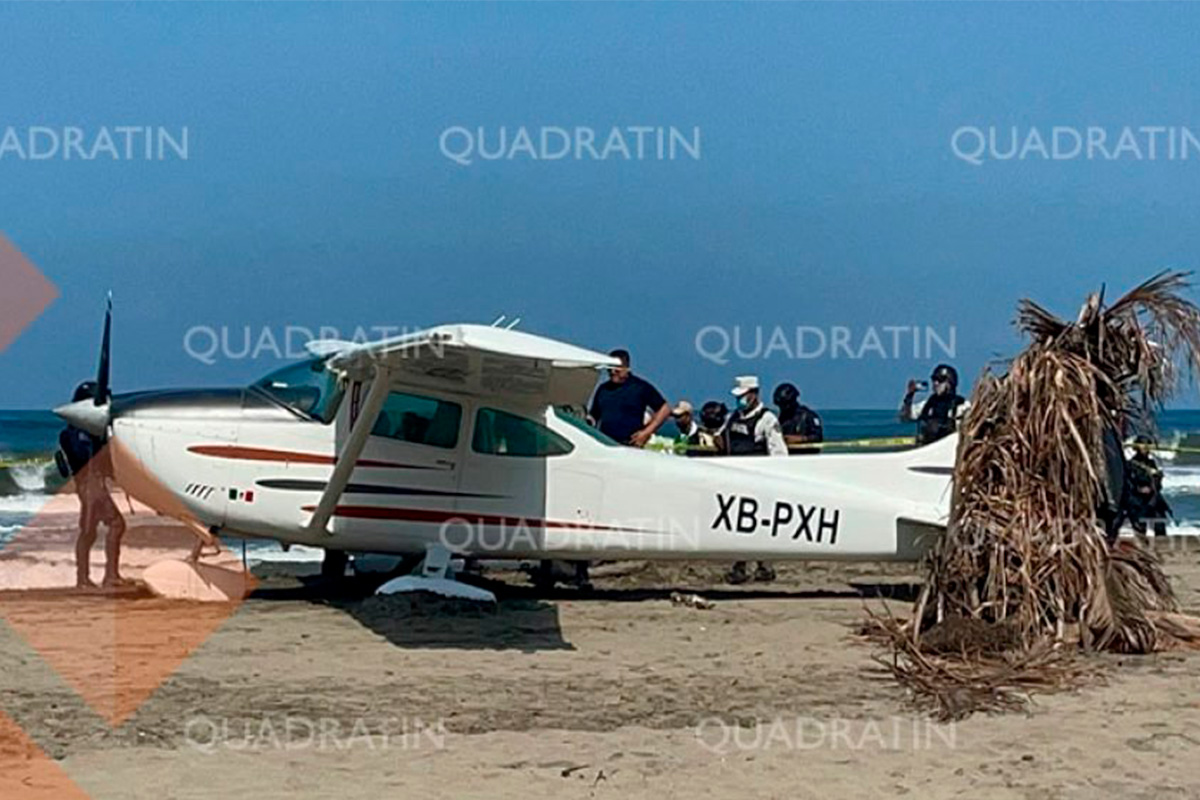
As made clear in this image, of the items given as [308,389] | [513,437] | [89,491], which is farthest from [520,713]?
[89,491]

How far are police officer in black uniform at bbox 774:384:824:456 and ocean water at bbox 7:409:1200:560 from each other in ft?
10.5

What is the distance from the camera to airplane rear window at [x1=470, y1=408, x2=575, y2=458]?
10.4 meters

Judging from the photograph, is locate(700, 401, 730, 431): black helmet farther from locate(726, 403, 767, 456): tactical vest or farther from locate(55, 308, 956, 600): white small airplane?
locate(55, 308, 956, 600): white small airplane

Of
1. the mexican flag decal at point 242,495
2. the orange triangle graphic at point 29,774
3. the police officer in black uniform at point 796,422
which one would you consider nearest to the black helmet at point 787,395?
the police officer in black uniform at point 796,422

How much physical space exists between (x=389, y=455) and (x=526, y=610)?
1512 millimetres

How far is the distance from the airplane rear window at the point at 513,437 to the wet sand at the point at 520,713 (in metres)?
1.20

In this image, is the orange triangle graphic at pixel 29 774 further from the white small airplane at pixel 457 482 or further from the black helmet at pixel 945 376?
the black helmet at pixel 945 376

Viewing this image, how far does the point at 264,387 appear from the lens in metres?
10.5

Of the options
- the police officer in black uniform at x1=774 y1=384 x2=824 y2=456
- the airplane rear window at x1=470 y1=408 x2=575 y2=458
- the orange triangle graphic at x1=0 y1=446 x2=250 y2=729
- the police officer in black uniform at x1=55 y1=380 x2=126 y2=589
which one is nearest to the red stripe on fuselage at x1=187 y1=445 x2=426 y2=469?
the orange triangle graphic at x1=0 y1=446 x2=250 y2=729

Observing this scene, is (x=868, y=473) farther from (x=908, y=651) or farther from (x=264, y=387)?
(x=264, y=387)

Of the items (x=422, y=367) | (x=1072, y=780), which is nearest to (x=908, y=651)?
(x=1072, y=780)

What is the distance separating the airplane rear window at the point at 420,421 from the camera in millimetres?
10250

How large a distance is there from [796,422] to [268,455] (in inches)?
216

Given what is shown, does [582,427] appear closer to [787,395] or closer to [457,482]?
[457,482]
